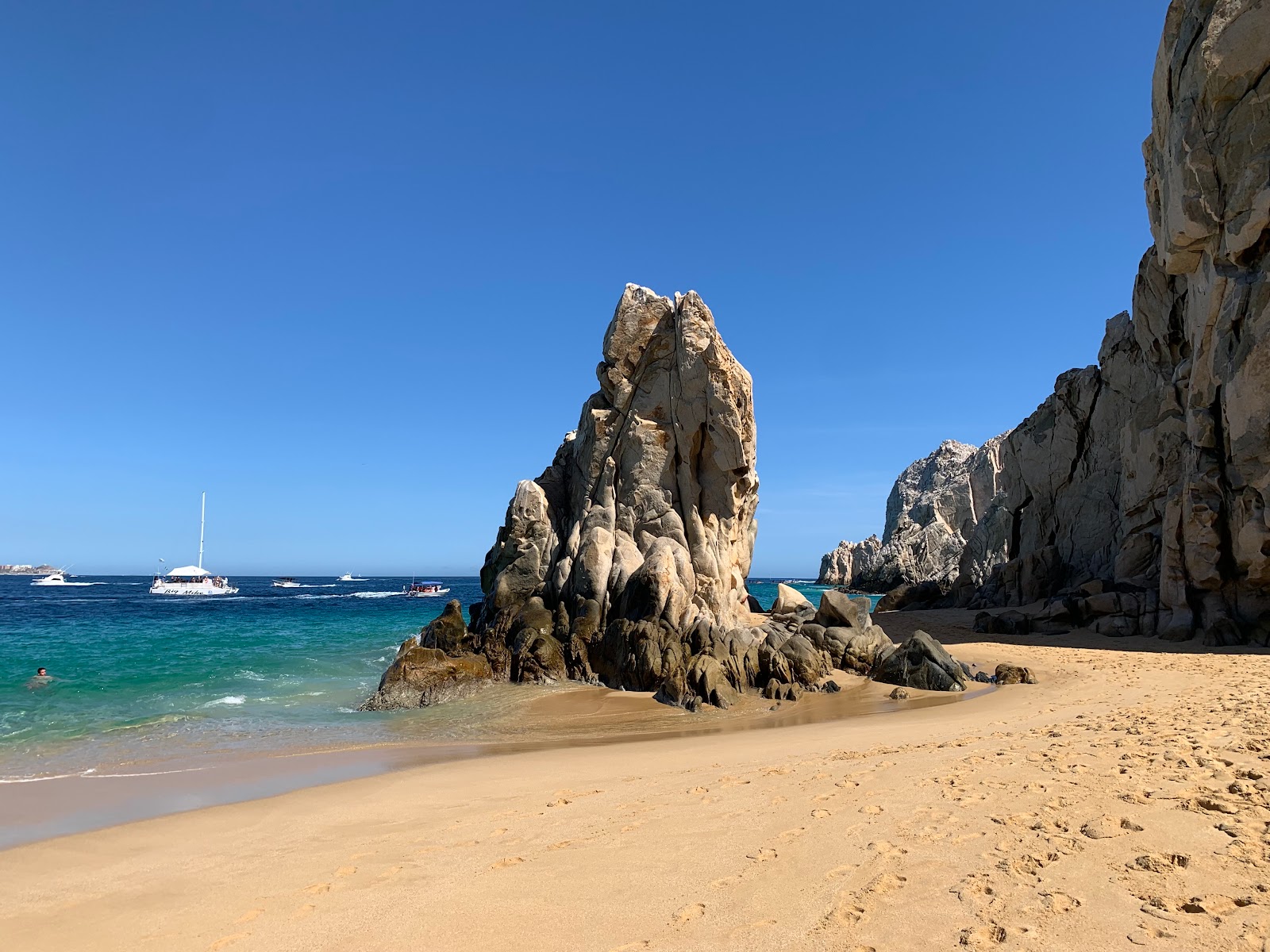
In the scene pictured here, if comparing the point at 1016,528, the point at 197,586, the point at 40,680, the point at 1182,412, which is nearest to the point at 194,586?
the point at 197,586

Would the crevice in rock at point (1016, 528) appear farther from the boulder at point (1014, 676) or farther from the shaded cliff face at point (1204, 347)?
the boulder at point (1014, 676)

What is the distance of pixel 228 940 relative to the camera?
4.70m

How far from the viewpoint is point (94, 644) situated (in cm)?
2775

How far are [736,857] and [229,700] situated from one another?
15.3 m

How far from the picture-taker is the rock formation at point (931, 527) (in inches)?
3147

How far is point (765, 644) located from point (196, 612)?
44441mm

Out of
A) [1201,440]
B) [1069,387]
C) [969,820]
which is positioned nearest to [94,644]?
[969,820]

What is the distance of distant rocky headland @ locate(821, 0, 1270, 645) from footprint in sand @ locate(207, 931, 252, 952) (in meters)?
22.7

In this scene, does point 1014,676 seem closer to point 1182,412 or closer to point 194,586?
point 1182,412

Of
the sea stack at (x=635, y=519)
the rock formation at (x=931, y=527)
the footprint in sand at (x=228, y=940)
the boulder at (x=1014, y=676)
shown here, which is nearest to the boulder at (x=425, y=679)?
the sea stack at (x=635, y=519)

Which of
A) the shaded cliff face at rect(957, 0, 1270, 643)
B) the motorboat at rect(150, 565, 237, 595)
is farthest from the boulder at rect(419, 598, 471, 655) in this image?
the motorboat at rect(150, 565, 237, 595)

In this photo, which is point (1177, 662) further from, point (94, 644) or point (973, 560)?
point (94, 644)

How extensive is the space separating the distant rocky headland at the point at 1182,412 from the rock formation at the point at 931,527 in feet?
118

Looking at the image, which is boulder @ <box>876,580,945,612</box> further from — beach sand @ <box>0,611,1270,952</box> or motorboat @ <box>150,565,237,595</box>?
motorboat @ <box>150,565,237,595</box>
